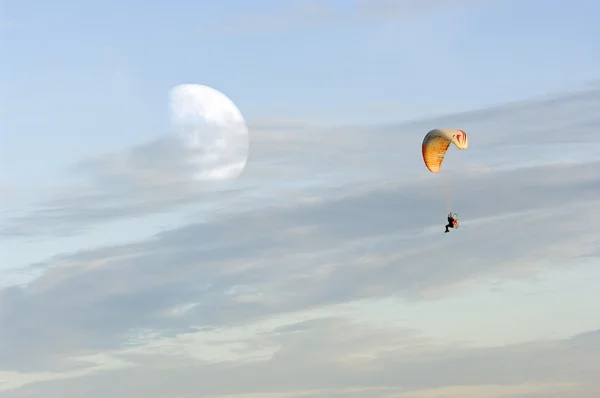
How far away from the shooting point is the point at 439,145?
17862 centimetres

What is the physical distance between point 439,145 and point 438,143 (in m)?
0.71

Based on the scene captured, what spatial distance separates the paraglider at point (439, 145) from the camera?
172 m

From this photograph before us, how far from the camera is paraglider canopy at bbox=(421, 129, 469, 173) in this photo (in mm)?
172875

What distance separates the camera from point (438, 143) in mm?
178000

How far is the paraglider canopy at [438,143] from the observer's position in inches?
6806

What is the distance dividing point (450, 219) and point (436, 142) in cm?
1275

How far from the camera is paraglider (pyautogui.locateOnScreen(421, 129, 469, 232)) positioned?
172250 mm

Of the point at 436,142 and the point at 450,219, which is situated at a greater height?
the point at 436,142

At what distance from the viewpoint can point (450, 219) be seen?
17162 cm
